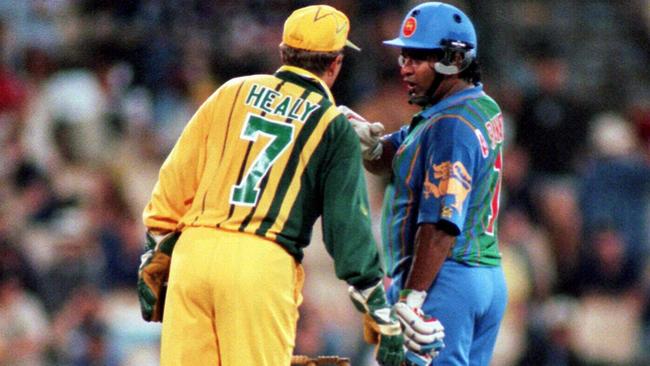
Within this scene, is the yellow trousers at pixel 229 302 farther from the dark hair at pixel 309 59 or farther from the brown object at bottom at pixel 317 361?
the dark hair at pixel 309 59

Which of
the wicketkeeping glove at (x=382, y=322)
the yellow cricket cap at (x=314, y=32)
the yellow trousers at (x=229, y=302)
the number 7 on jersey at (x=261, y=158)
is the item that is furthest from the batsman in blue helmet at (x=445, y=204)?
the number 7 on jersey at (x=261, y=158)

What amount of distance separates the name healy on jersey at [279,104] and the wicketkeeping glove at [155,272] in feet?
2.16

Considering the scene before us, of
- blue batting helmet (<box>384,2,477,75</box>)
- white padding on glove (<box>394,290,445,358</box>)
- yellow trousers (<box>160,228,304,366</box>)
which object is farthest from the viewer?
blue batting helmet (<box>384,2,477,75</box>)

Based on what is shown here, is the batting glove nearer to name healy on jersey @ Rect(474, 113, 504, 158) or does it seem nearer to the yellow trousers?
name healy on jersey @ Rect(474, 113, 504, 158)

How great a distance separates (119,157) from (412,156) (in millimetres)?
5208

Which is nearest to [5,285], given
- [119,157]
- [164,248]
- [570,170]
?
[119,157]

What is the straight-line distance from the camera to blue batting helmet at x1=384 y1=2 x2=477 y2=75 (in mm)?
6863

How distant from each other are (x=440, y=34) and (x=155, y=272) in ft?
5.33

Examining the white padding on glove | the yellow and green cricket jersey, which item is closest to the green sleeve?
the yellow and green cricket jersey

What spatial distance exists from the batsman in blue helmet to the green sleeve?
14.2 inches

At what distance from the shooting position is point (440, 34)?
6.88 meters

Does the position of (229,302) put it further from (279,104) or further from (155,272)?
(279,104)

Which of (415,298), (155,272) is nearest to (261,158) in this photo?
(155,272)

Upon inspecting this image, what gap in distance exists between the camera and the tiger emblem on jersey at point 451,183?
6.60 meters
